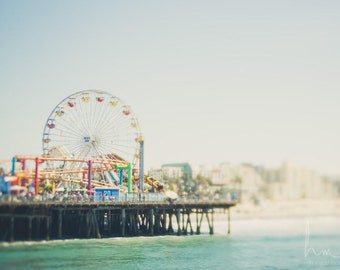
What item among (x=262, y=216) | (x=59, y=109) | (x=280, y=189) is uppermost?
(x=59, y=109)

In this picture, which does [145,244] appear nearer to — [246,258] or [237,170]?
[246,258]

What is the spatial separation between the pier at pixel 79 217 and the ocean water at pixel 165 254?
90.6 inches

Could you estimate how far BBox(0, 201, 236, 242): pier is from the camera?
44.1 m

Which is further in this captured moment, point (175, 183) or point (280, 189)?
point (175, 183)

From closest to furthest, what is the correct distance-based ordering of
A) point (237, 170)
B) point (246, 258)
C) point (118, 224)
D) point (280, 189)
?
1. point (246, 258)
2. point (118, 224)
3. point (280, 189)
4. point (237, 170)

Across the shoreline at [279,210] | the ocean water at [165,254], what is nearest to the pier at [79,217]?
the ocean water at [165,254]

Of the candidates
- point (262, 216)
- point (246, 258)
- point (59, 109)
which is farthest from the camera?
point (262, 216)

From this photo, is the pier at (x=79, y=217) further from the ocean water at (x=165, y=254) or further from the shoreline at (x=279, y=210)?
the shoreline at (x=279, y=210)

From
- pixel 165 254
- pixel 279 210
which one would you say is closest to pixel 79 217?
pixel 165 254

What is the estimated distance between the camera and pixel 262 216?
404 ft

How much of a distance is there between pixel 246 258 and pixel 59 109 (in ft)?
111

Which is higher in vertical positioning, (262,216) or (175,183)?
(175,183)

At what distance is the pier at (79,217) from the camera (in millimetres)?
44094

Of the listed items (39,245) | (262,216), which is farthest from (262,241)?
(262,216)
